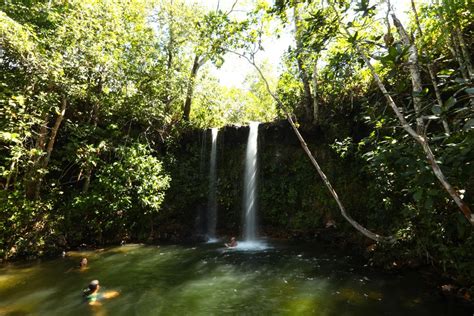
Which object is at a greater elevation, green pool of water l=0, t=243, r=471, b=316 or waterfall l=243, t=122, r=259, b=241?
waterfall l=243, t=122, r=259, b=241

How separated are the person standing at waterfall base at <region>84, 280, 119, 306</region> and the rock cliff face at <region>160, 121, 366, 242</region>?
5.80 metres

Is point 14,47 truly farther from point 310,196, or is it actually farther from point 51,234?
point 310,196

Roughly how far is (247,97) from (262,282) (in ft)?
62.8

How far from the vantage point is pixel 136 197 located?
11.4 meters

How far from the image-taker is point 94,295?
668cm

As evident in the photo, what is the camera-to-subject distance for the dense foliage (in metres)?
7.80

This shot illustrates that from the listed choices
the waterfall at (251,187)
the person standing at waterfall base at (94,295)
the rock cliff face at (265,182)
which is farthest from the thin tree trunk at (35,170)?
the waterfall at (251,187)

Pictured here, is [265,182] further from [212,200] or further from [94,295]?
[94,295]

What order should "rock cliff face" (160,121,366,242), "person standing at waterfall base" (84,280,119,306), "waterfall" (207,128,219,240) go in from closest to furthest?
"person standing at waterfall base" (84,280,119,306)
"rock cliff face" (160,121,366,242)
"waterfall" (207,128,219,240)

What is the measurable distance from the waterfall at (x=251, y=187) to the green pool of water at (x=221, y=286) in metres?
2.66

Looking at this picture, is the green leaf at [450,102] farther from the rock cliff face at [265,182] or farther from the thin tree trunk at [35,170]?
the thin tree trunk at [35,170]

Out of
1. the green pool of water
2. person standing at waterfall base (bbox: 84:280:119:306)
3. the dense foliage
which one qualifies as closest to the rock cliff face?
the dense foliage

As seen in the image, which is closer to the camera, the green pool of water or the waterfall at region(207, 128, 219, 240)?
the green pool of water

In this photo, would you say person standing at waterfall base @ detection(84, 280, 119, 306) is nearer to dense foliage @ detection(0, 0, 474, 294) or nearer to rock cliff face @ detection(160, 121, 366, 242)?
dense foliage @ detection(0, 0, 474, 294)
